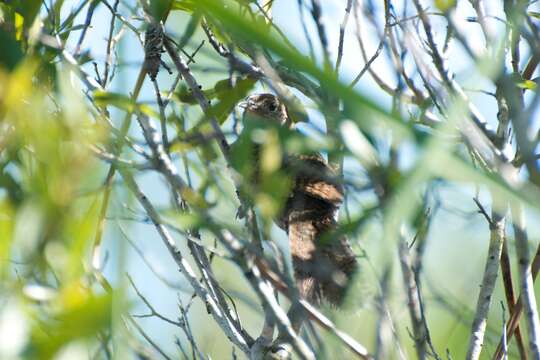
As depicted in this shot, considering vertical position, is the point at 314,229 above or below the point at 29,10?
below

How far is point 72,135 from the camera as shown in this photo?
52.3 inches

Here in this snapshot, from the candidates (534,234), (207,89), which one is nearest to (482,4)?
(534,234)

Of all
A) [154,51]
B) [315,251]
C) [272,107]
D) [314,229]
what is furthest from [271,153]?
[272,107]

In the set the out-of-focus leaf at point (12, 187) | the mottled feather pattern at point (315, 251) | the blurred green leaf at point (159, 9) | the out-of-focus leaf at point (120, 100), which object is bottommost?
the mottled feather pattern at point (315, 251)

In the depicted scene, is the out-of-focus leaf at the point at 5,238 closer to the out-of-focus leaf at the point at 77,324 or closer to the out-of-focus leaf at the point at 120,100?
the out-of-focus leaf at the point at 77,324

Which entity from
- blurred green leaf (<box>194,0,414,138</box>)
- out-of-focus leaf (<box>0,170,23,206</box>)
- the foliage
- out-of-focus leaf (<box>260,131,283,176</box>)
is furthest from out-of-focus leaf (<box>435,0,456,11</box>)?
out-of-focus leaf (<box>0,170,23,206</box>)

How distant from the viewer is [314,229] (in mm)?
3178

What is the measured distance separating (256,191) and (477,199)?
1055mm

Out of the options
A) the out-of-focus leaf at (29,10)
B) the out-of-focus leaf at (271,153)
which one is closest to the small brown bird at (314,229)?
the out-of-focus leaf at (271,153)

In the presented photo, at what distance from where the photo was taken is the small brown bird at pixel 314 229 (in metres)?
2.47

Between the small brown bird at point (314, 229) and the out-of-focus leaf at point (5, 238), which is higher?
the out-of-focus leaf at point (5, 238)

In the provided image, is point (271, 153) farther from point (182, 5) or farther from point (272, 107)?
point (272, 107)

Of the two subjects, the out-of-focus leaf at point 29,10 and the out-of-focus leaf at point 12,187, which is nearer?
the out-of-focus leaf at point 12,187

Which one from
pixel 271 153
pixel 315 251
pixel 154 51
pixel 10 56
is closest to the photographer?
pixel 10 56
